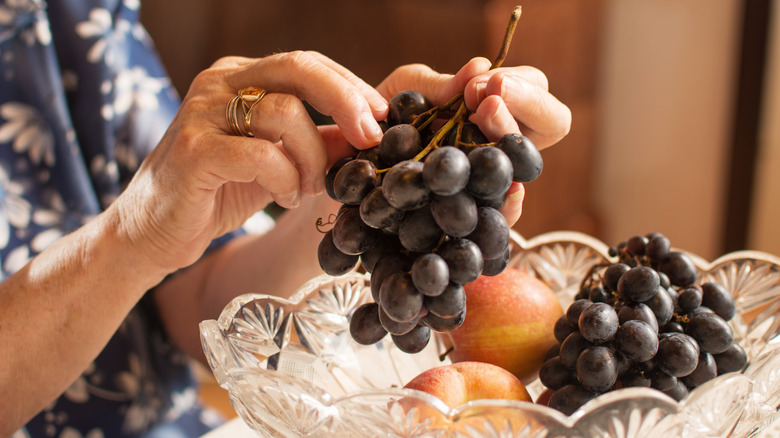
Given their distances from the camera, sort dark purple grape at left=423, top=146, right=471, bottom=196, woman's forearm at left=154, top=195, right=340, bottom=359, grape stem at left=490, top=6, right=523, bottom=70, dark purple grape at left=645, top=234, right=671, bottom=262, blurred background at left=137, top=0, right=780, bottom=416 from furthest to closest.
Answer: blurred background at left=137, top=0, right=780, bottom=416 → woman's forearm at left=154, top=195, right=340, bottom=359 → dark purple grape at left=645, top=234, right=671, bottom=262 → grape stem at left=490, top=6, right=523, bottom=70 → dark purple grape at left=423, top=146, right=471, bottom=196

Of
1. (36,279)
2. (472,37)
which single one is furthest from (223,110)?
(472,37)

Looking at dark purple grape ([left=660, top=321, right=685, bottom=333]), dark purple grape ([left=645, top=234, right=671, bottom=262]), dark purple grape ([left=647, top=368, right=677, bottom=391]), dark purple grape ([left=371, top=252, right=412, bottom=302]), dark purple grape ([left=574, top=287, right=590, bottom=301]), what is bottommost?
dark purple grape ([left=647, top=368, right=677, bottom=391])

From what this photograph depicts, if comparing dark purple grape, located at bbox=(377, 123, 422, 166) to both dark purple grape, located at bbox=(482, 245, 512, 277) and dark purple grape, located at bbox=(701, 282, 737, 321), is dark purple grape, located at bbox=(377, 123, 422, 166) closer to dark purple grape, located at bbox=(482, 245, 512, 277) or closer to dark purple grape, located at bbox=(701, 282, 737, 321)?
dark purple grape, located at bbox=(482, 245, 512, 277)

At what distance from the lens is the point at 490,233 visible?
438mm

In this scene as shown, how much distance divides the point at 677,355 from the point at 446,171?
0.88 ft

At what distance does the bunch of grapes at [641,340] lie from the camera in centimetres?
49

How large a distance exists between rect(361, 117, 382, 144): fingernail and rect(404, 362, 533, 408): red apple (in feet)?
0.74

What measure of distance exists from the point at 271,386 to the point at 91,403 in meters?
Answer: 0.63

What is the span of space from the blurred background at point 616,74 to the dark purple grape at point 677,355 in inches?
55.9

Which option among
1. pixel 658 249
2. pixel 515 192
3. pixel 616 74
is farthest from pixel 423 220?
pixel 616 74

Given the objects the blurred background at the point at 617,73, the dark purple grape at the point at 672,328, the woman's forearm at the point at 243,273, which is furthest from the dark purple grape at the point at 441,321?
the blurred background at the point at 617,73

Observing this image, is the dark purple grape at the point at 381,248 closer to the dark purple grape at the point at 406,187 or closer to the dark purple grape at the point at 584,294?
the dark purple grape at the point at 406,187

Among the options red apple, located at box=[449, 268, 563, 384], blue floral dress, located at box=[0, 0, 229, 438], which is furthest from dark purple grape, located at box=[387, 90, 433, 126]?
blue floral dress, located at box=[0, 0, 229, 438]

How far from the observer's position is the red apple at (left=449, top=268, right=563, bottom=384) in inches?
24.6
